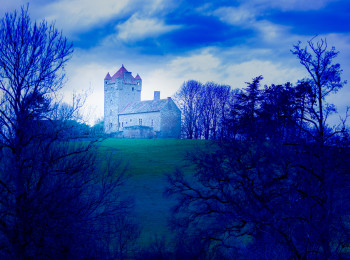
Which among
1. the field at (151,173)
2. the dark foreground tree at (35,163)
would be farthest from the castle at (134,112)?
the dark foreground tree at (35,163)

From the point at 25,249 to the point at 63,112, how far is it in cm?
538

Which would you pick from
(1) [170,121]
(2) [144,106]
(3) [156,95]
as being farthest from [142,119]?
(3) [156,95]

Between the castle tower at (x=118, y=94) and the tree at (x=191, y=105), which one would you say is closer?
the tree at (x=191, y=105)

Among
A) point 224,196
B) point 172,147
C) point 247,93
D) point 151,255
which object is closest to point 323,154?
point 224,196

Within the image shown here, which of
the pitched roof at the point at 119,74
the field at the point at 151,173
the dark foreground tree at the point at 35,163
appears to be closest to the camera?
the dark foreground tree at the point at 35,163

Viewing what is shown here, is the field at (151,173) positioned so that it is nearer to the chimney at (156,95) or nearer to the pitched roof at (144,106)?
the pitched roof at (144,106)

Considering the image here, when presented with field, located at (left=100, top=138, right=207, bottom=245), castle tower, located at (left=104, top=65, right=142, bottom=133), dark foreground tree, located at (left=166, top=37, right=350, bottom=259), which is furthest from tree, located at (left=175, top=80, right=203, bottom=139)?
dark foreground tree, located at (left=166, top=37, right=350, bottom=259)

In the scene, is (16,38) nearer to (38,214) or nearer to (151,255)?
(38,214)

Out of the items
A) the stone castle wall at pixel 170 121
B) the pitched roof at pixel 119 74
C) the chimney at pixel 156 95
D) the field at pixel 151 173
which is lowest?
the field at pixel 151 173

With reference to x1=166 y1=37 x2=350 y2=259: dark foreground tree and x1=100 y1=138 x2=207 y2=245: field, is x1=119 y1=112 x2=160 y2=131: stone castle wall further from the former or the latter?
x1=166 y1=37 x2=350 y2=259: dark foreground tree

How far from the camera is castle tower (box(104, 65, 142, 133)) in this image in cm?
7229

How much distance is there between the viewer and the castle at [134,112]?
60750mm

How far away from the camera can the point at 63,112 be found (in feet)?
46.0

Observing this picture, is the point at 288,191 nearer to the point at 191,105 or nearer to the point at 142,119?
the point at 191,105
